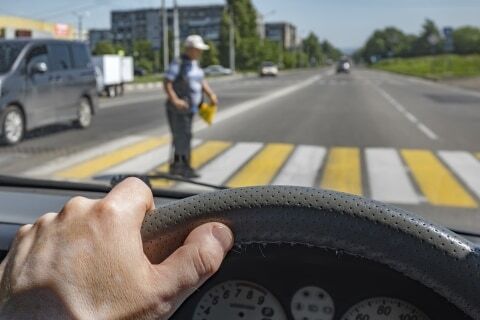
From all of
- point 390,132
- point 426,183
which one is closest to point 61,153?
point 426,183

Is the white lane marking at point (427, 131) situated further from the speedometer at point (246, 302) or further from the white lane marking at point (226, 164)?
the speedometer at point (246, 302)

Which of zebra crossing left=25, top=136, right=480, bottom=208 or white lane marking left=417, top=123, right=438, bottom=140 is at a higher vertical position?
zebra crossing left=25, top=136, right=480, bottom=208

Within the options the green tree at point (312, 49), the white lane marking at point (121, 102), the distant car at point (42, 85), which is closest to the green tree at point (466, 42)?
the green tree at point (312, 49)

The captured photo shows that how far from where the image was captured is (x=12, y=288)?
1.03 metres

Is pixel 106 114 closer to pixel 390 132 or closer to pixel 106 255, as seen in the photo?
pixel 390 132

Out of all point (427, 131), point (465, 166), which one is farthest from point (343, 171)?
point (427, 131)

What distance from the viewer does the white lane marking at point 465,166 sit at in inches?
288

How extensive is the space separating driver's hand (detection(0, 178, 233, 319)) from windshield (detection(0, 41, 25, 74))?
1075 centimetres

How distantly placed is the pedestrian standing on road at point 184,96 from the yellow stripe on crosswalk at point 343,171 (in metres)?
1.69

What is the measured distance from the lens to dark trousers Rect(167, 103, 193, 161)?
24.9ft

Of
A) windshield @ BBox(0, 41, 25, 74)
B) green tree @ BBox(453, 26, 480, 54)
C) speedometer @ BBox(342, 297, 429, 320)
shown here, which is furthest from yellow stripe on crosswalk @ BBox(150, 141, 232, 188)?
green tree @ BBox(453, 26, 480, 54)

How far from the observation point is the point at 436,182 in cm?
729

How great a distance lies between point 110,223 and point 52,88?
1165 centimetres

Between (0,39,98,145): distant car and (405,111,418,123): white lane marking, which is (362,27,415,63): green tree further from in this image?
(0,39,98,145): distant car
